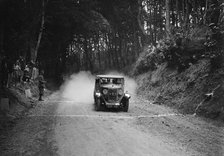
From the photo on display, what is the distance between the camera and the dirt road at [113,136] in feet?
29.5

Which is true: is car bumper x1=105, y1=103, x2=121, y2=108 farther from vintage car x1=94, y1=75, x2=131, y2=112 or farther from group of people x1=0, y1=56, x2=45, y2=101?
group of people x1=0, y1=56, x2=45, y2=101

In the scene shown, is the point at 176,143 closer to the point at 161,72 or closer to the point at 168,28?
the point at 161,72

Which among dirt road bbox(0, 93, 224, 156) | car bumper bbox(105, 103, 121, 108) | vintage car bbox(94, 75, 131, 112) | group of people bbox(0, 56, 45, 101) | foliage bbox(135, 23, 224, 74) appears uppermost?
foliage bbox(135, 23, 224, 74)

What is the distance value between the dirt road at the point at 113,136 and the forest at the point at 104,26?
474 centimetres

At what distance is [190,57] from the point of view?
21172 millimetres

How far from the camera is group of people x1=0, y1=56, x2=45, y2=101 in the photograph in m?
16.7

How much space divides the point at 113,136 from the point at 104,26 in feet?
89.8

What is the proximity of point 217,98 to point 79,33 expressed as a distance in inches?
1089

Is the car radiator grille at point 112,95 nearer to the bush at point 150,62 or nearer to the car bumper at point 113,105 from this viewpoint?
the car bumper at point 113,105

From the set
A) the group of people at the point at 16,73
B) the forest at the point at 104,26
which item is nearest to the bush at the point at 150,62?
the forest at the point at 104,26

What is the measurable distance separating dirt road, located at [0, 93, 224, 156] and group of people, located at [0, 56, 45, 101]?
304 cm

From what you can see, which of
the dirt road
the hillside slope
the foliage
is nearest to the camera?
the dirt road

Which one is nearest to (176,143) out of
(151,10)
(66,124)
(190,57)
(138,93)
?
(66,124)

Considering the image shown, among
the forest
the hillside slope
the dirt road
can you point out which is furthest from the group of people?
the hillside slope
